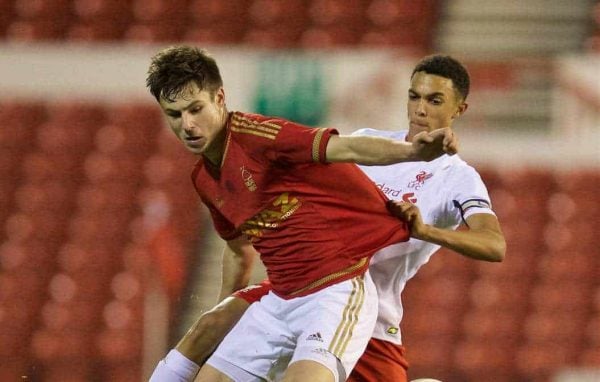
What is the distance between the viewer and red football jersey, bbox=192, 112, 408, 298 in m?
3.37

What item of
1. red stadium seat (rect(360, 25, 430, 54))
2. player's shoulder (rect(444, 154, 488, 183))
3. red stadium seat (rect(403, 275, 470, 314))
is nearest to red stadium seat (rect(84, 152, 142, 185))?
red stadium seat (rect(360, 25, 430, 54))

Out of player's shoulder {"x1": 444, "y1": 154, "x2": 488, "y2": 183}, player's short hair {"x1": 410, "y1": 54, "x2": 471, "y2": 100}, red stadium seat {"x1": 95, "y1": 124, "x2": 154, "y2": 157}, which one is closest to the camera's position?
player's shoulder {"x1": 444, "y1": 154, "x2": 488, "y2": 183}

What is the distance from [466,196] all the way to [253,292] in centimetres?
79

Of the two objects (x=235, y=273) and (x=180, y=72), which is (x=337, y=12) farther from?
(x=180, y=72)

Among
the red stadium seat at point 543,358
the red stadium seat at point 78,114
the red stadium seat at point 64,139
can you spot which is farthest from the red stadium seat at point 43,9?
the red stadium seat at point 543,358

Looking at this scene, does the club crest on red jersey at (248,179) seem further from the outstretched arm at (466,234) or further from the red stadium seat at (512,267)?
the red stadium seat at (512,267)

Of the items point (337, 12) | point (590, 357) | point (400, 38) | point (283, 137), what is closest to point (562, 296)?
point (590, 357)

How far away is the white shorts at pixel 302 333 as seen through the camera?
3.30 metres

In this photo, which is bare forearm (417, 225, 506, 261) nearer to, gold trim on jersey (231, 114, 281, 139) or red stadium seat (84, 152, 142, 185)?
gold trim on jersey (231, 114, 281, 139)

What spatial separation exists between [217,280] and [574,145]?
2.96 m

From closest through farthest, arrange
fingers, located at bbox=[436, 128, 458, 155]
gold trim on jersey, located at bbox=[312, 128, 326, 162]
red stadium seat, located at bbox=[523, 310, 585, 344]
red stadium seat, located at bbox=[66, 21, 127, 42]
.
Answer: fingers, located at bbox=[436, 128, 458, 155]
gold trim on jersey, located at bbox=[312, 128, 326, 162]
red stadium seat, located at bbox=[523, 310, 585, 344]
red stadium seat, located at bbox=[66, 21, 127, 42]

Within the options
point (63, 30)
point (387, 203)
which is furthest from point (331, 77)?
point (387, 203)

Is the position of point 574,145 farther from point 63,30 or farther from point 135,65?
point 63,30

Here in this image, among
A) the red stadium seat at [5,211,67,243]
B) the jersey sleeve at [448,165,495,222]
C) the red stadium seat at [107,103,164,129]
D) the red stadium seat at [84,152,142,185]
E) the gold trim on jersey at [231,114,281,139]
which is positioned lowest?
the red stadium seat at [5,211,67,243]
